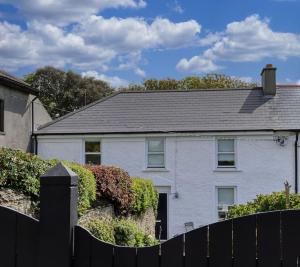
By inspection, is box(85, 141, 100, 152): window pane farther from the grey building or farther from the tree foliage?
the tree foliage

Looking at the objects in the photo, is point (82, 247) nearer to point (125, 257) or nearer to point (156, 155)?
point (125, 257)

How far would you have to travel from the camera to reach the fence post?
12.9ft

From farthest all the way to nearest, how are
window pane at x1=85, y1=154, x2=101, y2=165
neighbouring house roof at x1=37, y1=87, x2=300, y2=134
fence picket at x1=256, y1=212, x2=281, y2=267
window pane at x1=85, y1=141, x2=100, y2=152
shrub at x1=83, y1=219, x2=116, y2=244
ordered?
window pane at x1=85, y1=141, x2=100, y2=152, window pane at x1=85, y1=154, x2=101, y2=165, neighbouring house roof at x1=37, y1=87, x2=300, y2=134, shrub at x1=83, y1=219, x2=116, y2=244, fence picket at x1=256, y1=212, x2=281, y2=267

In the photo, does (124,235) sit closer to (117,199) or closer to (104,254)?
(117,199)

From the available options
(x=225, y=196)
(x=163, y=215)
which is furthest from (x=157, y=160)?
(x=225, y=196)

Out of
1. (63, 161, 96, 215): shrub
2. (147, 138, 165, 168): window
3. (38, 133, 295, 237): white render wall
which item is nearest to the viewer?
(63, 161, 96, 215): shrub

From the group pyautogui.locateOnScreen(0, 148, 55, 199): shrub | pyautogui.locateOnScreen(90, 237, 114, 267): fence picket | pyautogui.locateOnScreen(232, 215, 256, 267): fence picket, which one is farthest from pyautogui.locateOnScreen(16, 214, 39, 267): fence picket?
pyautogui.locateOnScreen(0, 148, 55, 199): shrub

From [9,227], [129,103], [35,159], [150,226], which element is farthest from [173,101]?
[9,227]

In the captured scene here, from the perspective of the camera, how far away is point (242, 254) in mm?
3764

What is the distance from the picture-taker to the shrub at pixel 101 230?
35.6 ft

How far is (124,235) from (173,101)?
65.5 feet

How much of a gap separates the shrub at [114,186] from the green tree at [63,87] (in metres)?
40.3

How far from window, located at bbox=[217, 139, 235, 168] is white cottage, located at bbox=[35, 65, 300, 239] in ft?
0.17

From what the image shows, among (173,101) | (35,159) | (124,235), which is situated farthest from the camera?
(173,101)
